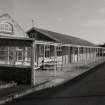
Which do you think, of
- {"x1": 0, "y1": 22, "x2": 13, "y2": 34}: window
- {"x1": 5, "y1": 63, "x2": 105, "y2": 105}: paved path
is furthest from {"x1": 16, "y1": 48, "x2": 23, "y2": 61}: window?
{"x1": 5, "y1": 63, "x2": 105, "y2": 105}: paved path

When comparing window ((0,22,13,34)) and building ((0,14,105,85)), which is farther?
window ((0,22,13,34))

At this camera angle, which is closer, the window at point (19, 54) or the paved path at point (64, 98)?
the paved path at point (64, 98)

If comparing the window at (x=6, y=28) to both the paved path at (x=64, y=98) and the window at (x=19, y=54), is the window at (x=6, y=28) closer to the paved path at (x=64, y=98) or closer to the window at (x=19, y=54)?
the window at (x=19, y=54)

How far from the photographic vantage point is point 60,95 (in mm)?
9289

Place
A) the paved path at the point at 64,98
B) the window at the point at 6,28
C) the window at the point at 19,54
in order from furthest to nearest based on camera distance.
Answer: the window at the point at 19,54 → the window at the point at 6,28 → the paved path at the point at 64,98

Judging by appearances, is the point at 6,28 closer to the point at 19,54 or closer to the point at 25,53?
the point at 19,54

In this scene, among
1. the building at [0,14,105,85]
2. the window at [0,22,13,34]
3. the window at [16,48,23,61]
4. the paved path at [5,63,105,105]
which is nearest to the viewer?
the paved path at [5,63,105,105]

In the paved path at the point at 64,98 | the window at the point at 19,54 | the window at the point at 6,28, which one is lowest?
the paved path at the point at 64,98

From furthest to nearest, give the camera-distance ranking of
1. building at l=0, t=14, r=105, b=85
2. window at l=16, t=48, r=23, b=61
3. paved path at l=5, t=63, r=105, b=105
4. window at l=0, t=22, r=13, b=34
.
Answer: window at l=16, t=48, r=23, b=61
window at l=0, t=22, r=13, b=34
building at l=0, t=14, r=105, b=85
paved path at l=5, t=63, r=105, b=105

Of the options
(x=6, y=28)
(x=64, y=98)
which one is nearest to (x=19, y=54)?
(x=6, y=28)

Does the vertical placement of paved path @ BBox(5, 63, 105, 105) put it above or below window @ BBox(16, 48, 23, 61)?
below

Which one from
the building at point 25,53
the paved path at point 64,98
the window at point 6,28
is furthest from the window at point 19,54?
the paved path at point 64,98

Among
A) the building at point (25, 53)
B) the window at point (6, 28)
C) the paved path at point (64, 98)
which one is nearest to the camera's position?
the paved path at point (64, 98)

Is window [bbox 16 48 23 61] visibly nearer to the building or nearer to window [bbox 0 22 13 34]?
the building
